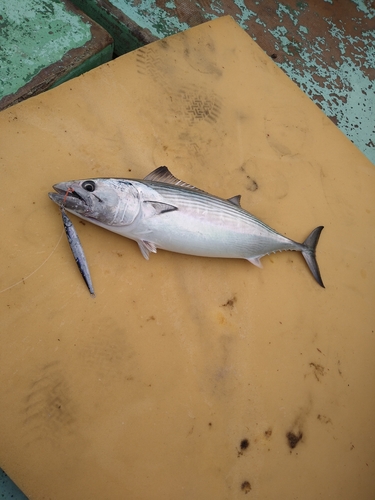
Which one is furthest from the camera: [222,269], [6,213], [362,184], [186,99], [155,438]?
[362,184]

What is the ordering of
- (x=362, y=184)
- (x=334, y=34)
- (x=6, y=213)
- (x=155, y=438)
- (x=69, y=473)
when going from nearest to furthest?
(x=69, y=473) < (x=155, y=438) < (x=6, y=213) < (x=362, y=184) < (x=334, y=34)

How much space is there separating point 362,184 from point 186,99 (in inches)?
54.7

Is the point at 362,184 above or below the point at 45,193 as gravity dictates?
above

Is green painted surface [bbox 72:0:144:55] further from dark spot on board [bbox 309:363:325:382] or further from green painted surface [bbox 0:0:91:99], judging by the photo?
dark spot on board [bbox 309:363:325:382]

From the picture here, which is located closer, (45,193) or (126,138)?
(45,193)

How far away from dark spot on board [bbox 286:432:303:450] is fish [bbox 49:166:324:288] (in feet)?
3.04

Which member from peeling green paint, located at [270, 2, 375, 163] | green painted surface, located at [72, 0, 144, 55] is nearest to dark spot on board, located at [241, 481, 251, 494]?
peeling green paint, located at [270, 2, 375, 163]

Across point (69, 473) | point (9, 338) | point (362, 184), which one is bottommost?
point (69, 473)

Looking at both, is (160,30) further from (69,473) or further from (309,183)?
(69,473)

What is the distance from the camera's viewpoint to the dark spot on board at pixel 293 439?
214cm

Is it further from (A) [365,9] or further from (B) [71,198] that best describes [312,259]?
(A) [365,9]

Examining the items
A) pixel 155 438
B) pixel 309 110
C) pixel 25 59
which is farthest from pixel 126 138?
pixel 155 438

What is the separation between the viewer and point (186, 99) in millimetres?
2654

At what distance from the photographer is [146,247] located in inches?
83.0
